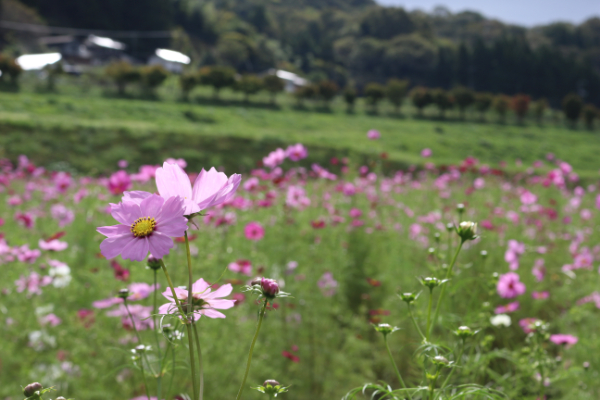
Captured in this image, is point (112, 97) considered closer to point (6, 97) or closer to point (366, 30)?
point (6, 97)

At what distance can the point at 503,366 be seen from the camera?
221 centimetres

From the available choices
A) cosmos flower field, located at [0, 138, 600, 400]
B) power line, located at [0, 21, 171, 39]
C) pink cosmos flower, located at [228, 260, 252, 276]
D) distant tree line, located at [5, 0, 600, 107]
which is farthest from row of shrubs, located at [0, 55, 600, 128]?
distant tree line, located at [5, 0, 600, 107]

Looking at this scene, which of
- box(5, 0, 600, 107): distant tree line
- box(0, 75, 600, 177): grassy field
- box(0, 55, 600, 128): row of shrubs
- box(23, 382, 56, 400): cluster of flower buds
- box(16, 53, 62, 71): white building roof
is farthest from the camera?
box(5, 0, 600, 107): distant tree line

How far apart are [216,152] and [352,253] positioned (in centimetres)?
750

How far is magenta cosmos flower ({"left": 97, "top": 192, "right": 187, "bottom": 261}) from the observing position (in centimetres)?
48

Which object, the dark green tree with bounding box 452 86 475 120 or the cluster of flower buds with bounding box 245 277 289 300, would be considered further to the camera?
the dark green tree with bounding box 452 86 475 120

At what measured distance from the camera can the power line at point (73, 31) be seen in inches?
1337

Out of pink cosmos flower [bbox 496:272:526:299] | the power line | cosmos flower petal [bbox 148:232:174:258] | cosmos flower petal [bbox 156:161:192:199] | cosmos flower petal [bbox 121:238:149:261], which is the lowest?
pink cosmos flower [bbox 496:272:526:299]

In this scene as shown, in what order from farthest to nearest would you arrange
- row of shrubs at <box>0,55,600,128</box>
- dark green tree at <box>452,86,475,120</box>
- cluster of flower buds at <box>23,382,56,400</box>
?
1. dark green tree at <box>452,86,475,120</box>
2. row of shrubs at <box>0,55,600,128</box>
3. cluster of flower buds at <box>23,382,56,400</box>

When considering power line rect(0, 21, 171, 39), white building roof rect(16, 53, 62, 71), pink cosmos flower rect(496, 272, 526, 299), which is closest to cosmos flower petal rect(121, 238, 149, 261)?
pink cosmos flower rect(496, 272, 526, 299)

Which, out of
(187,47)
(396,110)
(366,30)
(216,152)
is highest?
(366,30)

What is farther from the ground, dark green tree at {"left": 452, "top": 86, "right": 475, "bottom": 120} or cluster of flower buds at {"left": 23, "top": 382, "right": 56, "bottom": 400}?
dark green tree at {"left": 452, "top": 86, "right": 475, "bottom": 120}

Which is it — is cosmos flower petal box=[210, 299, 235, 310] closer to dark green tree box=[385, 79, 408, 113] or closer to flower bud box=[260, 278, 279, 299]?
flower bud box=[260, 278, 279, 299]

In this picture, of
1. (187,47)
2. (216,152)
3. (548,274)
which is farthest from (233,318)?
(187,47)
